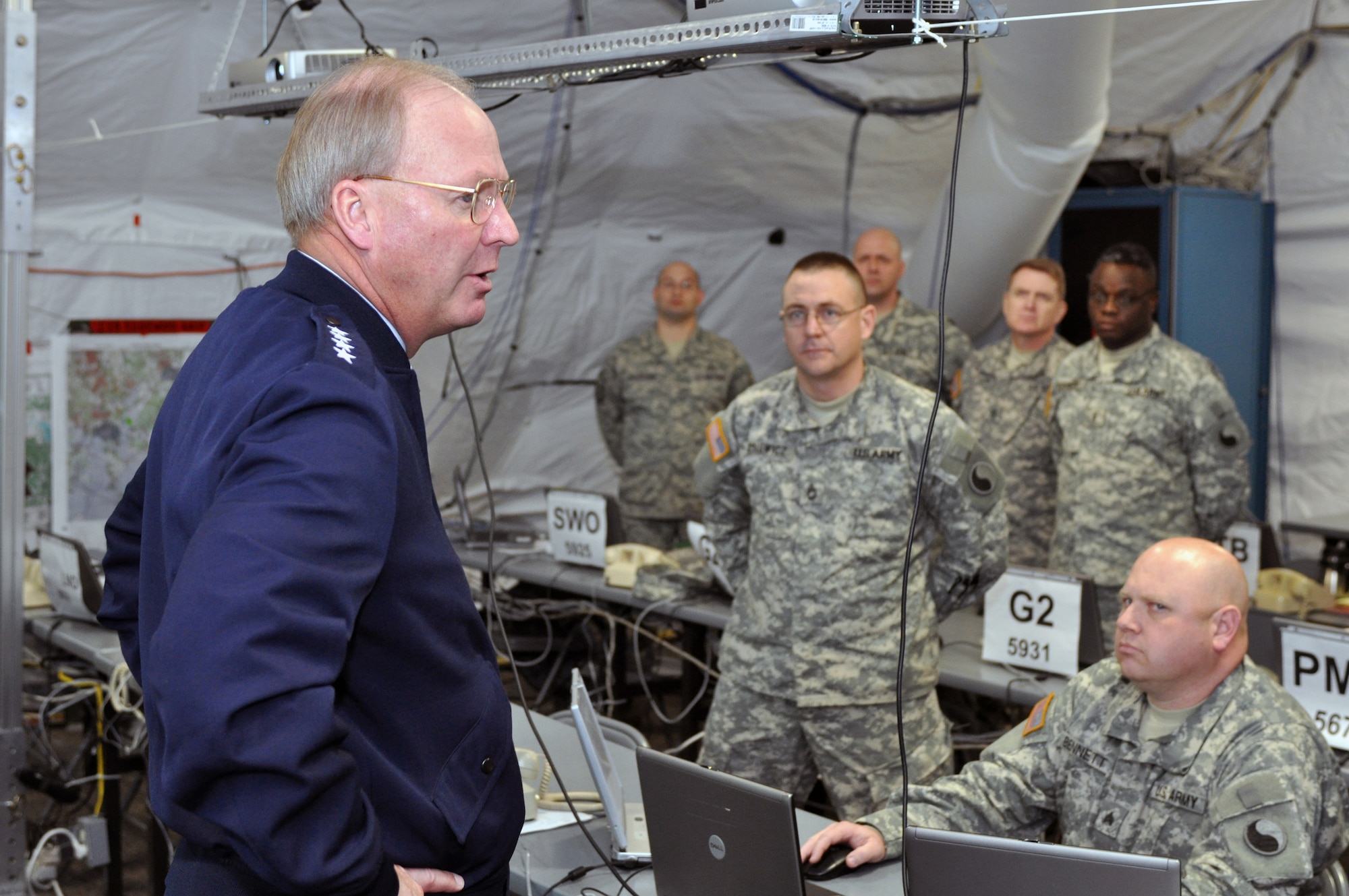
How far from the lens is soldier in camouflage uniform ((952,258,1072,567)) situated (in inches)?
186

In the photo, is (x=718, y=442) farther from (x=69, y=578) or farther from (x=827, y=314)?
(x=69, y=578)

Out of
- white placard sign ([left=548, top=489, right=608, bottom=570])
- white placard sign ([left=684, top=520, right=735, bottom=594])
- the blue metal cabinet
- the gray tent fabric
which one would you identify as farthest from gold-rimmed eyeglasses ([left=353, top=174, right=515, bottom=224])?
the blue metal cabinet

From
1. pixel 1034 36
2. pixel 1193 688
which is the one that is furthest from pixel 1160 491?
pixel 1193 688

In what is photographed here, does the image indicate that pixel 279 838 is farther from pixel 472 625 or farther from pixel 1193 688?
pixel 1193 688

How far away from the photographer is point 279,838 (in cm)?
91

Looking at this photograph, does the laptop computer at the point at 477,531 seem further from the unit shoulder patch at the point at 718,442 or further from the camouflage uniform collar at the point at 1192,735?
the camouflage uniform collar at the point at 1192,735

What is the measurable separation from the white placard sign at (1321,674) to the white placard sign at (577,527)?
233cm

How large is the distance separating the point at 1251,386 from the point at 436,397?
391 cm

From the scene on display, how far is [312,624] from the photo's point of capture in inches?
35.7

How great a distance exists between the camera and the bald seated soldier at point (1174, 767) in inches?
71.1

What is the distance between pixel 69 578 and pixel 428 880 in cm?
308

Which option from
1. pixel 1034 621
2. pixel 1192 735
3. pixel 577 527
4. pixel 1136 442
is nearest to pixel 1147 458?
pixel 1136 442

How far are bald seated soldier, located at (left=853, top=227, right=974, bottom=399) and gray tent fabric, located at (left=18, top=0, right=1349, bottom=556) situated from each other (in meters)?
0.44

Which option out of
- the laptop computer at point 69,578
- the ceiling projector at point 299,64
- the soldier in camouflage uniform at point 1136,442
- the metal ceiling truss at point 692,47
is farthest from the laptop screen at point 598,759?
the soldier in camouflage uniform at point 1136,442
